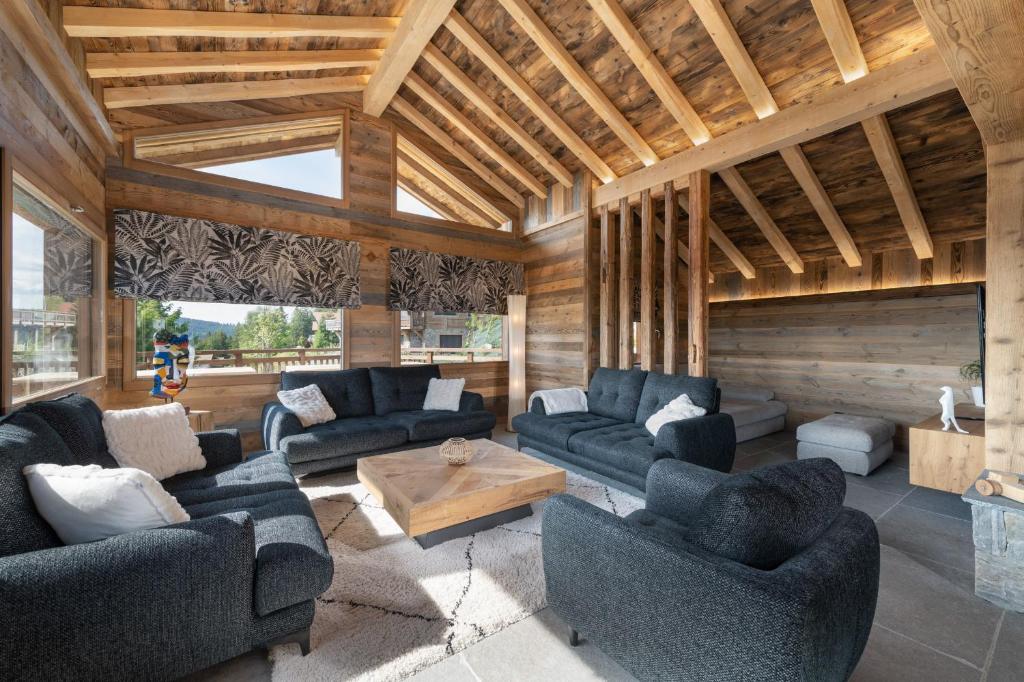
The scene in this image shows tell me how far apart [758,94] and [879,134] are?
3.27ft

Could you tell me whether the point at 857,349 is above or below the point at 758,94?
below

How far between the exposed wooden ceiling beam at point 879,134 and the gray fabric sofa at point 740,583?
302 cm

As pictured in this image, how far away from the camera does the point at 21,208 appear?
2.21 m

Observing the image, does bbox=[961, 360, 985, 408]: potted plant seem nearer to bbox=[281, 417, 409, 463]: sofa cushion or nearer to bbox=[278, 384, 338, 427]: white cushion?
bbox=[281, 417, 409, 463]: sofa cushion

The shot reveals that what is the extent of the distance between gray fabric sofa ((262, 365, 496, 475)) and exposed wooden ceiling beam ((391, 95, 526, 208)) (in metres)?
2.60

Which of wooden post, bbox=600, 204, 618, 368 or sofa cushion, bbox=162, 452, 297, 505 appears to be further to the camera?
wooden post, bbox=600, 204, 618, 368

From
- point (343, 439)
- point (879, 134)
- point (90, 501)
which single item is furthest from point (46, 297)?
point (879, 134)

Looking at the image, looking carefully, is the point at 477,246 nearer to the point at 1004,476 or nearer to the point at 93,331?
the point at 93,331

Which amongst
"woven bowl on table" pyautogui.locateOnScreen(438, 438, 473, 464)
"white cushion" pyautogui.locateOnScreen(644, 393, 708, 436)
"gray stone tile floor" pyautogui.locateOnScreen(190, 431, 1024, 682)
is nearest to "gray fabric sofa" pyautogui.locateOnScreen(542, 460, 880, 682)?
"gray stone tile floor" pyautogui.locateOnScreen(190, 431, 1024, 682)

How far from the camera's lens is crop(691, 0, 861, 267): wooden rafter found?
10.1ft

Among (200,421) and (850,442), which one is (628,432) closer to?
(850,442)

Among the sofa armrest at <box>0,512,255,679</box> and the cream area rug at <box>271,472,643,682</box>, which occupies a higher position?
the sofa armrest at <box>0,512,255,679</box>

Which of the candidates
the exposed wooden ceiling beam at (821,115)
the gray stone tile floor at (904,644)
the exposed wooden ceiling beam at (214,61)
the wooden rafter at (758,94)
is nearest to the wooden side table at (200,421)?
the gray stone tile floor at (904,644)

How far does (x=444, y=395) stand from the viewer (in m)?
4.61
